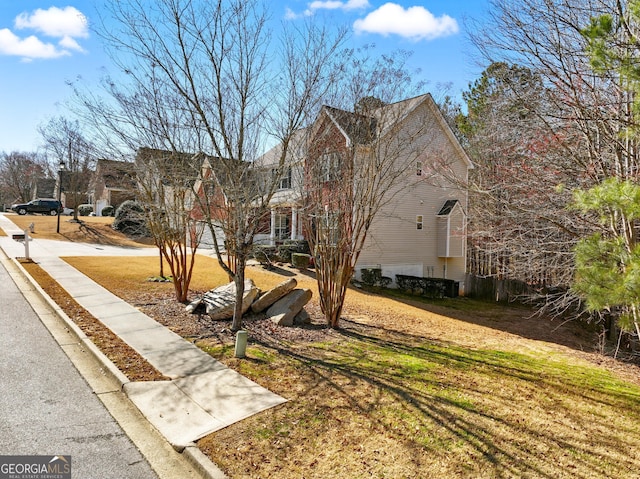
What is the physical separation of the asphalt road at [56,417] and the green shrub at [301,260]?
12124 mm

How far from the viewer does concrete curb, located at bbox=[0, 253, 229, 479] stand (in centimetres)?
364

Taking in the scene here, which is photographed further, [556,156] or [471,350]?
[556,156]

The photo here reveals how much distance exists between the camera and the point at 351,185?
9406 millimetres

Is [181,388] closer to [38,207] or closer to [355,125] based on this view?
[355,125]

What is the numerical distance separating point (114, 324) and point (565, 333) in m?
13.1

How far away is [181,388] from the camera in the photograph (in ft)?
17.6

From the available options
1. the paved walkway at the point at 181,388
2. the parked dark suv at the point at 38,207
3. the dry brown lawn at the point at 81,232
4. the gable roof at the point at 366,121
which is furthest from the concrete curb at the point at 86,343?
the parked dark suv at the point at 38,207

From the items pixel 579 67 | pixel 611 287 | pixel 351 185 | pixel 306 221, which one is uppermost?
pixel 579 67

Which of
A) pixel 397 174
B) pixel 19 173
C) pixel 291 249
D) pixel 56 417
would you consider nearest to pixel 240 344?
pixel 56 417

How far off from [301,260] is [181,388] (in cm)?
1325

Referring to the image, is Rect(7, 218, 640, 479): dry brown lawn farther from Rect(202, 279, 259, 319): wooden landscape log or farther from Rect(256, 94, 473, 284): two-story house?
Rect(256, 94, 473, 284): two-story house

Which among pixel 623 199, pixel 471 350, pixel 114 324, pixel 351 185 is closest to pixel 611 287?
pixel 623 199

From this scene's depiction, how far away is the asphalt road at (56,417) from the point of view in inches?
149

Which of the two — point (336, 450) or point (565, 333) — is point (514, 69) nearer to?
point (336, 450)
